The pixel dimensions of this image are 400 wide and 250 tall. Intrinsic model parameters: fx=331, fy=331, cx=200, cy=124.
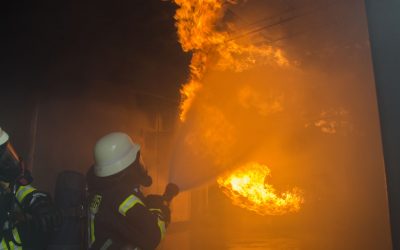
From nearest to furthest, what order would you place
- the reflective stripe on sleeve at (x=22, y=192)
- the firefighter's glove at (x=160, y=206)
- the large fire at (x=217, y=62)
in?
the reflective stripe on sleeve at (x=22, y=192), the firefighter's glove at (x=160, y=206), the large fire at (x=217, y=62)

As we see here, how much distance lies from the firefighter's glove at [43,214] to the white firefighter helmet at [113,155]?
459mm

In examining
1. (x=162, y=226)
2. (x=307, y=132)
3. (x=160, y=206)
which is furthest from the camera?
(x=307, y=132)

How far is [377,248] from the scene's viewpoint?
6.77 metres

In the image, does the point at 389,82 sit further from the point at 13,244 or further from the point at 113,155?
the point at 13,244

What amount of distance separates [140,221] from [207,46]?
5.07m

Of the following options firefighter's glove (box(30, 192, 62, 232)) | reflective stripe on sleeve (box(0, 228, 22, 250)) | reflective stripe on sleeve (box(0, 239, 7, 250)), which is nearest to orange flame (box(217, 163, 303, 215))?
firefighter's glove (box(30, 192, 62, 232))

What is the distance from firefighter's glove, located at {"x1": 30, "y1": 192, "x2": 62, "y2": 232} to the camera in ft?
8.84

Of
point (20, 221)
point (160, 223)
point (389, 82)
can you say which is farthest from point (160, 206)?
point (389, 82)

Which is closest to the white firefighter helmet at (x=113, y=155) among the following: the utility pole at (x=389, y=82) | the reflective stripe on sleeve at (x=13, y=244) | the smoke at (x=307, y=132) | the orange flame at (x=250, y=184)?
the reflective stripe on sleeve at (x=13, y=244)

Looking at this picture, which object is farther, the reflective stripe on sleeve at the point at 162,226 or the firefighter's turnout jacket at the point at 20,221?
the reflective stripe on sleeve at the point at 162,226

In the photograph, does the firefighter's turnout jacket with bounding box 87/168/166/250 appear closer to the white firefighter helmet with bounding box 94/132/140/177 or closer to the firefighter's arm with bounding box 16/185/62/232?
the white firefighter helmet with bounding box 94/132/140/177

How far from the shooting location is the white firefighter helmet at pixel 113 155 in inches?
111

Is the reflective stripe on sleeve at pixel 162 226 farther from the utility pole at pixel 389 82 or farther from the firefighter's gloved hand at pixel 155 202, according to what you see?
the utility pole at pixel 389 82

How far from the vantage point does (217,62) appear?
7480 mm
